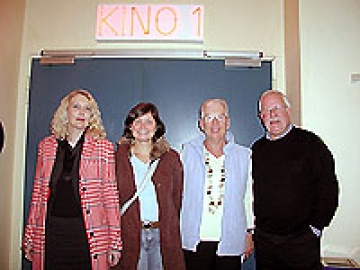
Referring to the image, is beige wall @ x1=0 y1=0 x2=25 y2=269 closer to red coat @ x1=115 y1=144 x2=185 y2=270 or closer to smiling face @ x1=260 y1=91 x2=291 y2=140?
red coat @ x1=115 y1=144 x2=185 y2=270

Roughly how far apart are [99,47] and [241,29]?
1.22m

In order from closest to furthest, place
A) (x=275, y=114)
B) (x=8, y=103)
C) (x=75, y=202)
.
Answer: (x=75, y=202) → (x=275, y=114) → (x=8, y=103)

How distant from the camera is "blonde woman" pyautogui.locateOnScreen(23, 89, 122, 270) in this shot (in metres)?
1.44

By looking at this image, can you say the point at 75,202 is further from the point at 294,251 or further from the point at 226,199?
the point at 294,251

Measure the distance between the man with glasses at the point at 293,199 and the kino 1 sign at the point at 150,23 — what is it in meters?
1.09

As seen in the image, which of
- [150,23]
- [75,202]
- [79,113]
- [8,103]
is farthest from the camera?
[150,23]

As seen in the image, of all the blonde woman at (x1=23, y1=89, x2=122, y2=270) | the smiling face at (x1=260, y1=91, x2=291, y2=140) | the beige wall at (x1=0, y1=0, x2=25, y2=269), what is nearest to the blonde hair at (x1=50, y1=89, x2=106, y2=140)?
the blonde woman at (x1=23, y1=89, x2=122, y2=270)

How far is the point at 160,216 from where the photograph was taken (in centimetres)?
154

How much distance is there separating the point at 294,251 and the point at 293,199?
0.28 m

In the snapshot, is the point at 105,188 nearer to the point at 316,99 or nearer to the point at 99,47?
the point at 99,47

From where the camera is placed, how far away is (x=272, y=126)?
5.47 feet

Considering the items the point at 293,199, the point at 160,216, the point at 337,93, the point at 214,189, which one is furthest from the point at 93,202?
the point at 337,93

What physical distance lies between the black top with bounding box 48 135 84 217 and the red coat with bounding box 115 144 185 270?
9.2 inches

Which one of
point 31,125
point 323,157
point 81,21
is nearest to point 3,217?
point 31,125
